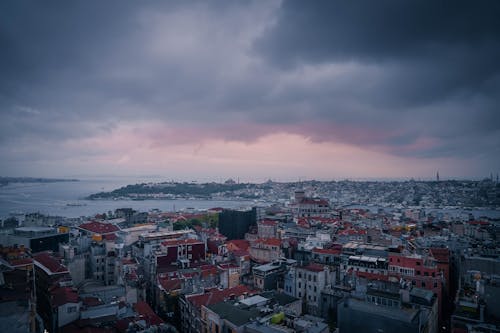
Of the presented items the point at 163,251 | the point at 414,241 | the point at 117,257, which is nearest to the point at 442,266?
the point at 414,241

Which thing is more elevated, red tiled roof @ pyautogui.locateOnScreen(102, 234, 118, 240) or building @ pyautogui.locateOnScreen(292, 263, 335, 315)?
red tiled roof @ pyautogui.locateOnScreen(102, 234, 118, 240)

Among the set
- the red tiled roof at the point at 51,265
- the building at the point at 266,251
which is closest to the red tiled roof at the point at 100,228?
the red tiled roof at the point at 51,265

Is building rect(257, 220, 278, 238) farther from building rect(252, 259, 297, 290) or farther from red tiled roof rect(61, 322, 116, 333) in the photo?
red tiled roof rect(61, 322, 116, 333)

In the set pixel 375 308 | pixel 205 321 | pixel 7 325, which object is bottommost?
pixel 205 321

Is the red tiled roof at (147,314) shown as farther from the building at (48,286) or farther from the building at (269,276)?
the building at (269,276)

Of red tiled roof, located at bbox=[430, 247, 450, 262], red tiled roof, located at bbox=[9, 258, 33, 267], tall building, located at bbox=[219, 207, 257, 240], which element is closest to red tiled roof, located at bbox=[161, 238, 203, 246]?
red tiled roof, located at bbox=[9, 258, 33, 267]

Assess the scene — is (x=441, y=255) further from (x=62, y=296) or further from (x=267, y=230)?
(x=62, y=296)

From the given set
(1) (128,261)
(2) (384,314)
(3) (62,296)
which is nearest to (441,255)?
(2) (384,314)

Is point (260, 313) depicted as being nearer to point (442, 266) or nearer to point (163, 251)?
point (163, 251)
